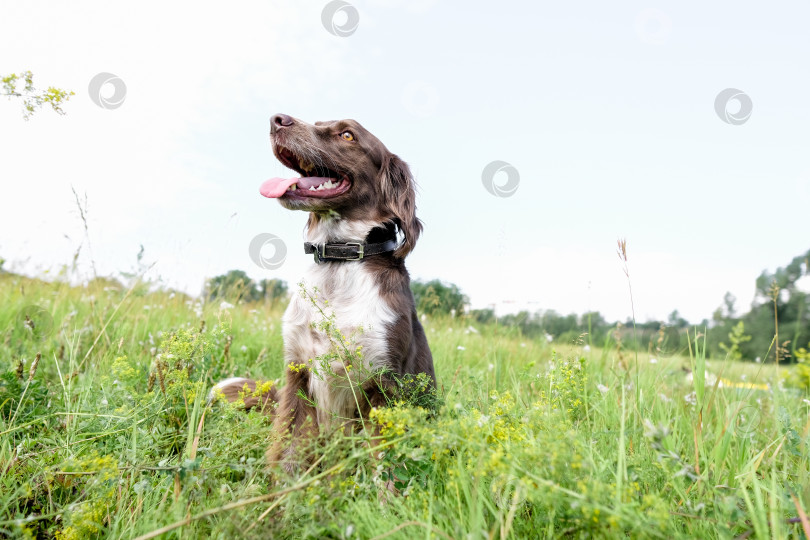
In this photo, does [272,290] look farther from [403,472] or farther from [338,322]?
[403,472]

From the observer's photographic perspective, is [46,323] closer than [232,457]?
No

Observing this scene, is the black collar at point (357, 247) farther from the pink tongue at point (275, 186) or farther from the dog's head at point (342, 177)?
the pink tongue at point (275, 186)

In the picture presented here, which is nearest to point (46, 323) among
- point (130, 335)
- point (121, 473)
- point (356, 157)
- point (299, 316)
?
point (130, 335)

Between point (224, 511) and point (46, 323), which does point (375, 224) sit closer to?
point (224, 511)

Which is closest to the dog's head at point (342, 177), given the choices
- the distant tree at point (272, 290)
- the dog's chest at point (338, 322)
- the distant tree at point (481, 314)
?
the dog's chest at point (338, 322)

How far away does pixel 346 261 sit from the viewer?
10.2 ft

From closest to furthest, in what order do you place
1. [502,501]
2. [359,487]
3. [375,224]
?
[502,501]
[359,487]
[375,224]

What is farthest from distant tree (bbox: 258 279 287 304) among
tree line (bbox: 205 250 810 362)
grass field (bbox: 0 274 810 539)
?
grass field (bbox: 0 274 810 539)

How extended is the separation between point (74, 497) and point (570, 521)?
6.33 feet

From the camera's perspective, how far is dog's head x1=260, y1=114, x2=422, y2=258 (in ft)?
10.5

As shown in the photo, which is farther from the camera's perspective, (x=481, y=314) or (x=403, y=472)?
(x=481, y=314)

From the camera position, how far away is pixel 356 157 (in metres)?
3.37

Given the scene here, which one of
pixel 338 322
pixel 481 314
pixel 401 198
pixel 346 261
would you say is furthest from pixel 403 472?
pixel 481 314

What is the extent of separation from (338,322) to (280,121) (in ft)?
4.79
